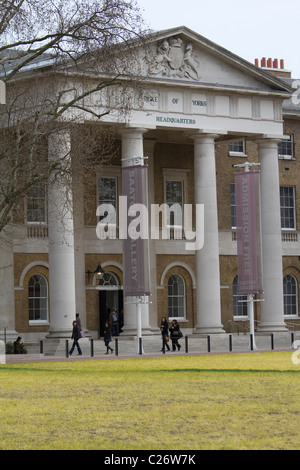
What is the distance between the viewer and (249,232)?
171 feet

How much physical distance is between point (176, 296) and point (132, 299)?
8.93 metres

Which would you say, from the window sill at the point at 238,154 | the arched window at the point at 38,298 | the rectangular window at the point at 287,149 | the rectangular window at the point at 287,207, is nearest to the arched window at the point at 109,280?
the arched window at the point at 38,298

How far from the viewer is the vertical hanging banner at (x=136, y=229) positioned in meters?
48.3

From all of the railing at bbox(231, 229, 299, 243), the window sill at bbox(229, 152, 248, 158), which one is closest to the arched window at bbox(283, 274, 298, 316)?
the railing at bbox(231, 229, 299, 243)

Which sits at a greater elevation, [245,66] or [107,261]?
[245,66]

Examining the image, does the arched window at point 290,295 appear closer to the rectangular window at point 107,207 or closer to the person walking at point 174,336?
the rectangular window at point 107,207

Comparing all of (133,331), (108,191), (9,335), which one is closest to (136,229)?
(133,331)

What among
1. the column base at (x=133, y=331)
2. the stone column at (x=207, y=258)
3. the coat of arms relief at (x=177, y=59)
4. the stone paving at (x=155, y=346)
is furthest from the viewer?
the coat of arms relief at (x=177, y=59)

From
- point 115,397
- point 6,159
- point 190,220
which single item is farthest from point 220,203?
point 115,397

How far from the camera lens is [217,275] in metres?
55.8

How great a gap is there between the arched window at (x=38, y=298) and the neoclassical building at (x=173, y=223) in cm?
5

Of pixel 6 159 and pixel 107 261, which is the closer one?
pixel 6 159
